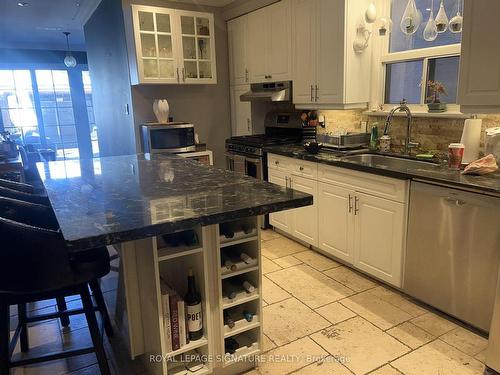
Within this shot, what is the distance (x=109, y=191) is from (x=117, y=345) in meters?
0.93

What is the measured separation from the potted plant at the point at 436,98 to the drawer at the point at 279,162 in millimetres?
1218

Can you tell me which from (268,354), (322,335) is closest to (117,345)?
(268,354)

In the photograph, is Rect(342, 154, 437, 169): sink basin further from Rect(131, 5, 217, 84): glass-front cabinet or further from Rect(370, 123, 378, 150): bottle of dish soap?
Rect(131, 5, 217, 84): glass-front cabinet

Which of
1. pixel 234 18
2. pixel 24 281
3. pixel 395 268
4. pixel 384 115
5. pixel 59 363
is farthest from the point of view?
pixel 234 18

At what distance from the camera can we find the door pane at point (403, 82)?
3.15 m

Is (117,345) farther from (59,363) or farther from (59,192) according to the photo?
(59,192)

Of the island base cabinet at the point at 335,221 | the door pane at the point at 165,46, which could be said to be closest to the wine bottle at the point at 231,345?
the island base cabinet at the point at 335,221

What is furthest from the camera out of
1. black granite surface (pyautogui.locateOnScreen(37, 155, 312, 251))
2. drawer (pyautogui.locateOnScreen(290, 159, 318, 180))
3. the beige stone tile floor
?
drawer (pyautogui.locateOnScreen(290, 159, 318, 180))

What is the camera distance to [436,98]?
2889 millimetres

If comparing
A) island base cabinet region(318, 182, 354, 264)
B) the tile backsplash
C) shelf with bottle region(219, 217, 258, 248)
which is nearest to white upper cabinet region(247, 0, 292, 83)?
the tile backsplash

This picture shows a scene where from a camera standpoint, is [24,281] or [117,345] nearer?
[24,281]

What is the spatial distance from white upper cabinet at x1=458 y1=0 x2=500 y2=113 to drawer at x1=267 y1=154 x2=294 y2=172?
1571mm

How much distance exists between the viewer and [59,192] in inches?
76.2

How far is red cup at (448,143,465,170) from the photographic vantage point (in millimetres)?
2449
